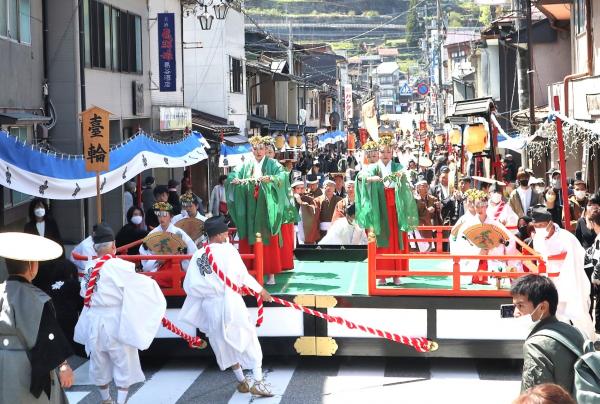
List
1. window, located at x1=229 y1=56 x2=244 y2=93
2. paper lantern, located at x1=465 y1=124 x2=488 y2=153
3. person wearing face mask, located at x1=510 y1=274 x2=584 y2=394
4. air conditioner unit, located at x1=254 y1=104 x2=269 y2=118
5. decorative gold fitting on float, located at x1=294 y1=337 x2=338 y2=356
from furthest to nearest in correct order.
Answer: air conditioner unit, located at x1=254 y1=104 x2=269 y2=118
window, located at x1=229 y1=56 x2=244 y2=93
paper lantern, located at x1=465 y1=124 x2=488 y2=153
decorative gold fitting on float, located at x1=294 y1=337 x2=338 y2=356
person wearing face mask, located at x1=510 y1=274 x2=584 y2=394

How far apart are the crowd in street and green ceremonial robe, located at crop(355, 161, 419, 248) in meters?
0.01

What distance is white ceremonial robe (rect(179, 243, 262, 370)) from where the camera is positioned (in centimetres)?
975

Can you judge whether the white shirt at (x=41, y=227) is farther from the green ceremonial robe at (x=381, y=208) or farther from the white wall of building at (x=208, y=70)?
the white wall of building at (x=208, y=70)

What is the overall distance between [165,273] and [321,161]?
36.1 m

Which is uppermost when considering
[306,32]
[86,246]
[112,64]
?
[306,32]

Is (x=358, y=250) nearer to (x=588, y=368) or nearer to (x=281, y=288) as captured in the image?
(x=281, y=288)

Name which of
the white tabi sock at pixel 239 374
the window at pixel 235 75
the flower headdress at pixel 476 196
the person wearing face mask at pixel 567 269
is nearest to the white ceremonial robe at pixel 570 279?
the person wearing face mask at pixel 567 269

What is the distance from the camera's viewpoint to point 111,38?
23562 mm

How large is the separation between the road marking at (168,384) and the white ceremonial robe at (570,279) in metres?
3.93

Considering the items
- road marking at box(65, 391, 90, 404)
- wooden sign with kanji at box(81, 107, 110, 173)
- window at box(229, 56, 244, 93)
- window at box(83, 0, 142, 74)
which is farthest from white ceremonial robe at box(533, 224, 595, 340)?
window at box(229, 56, 244, 93)

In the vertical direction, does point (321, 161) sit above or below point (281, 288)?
above

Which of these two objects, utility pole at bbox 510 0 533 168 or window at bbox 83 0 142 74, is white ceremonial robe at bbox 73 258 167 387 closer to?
window at bbox 83 0 142 74

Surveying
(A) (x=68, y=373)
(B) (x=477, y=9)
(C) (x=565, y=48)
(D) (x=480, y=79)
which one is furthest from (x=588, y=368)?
(B) (x=477, y=9)

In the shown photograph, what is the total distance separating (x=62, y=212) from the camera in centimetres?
1997
